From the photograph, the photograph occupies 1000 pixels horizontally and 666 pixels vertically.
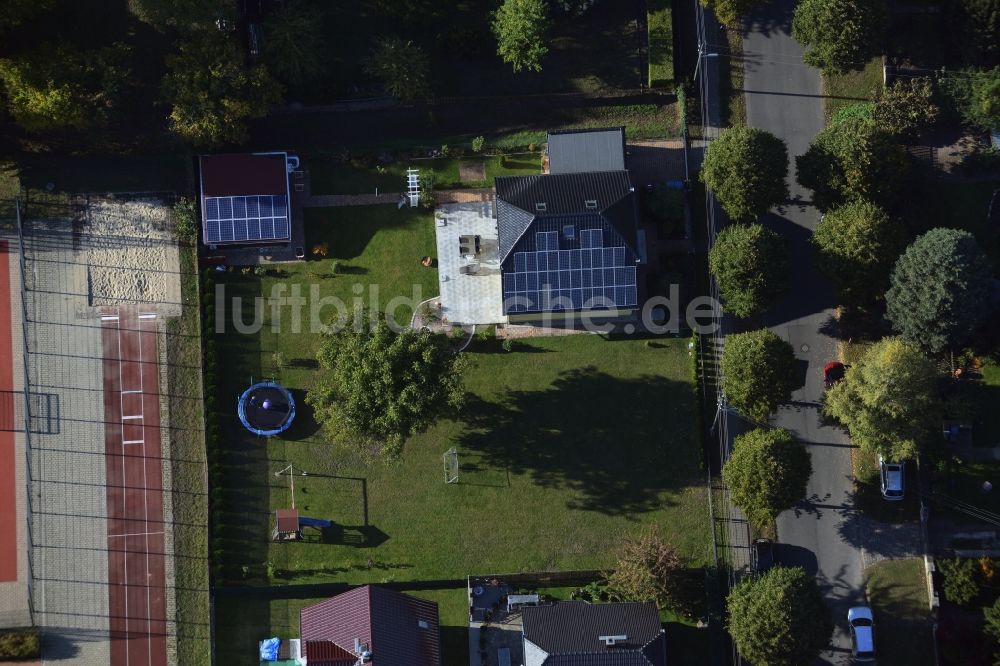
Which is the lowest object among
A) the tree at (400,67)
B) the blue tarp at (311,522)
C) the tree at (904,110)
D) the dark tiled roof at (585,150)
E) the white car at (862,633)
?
the white car at (862,633)

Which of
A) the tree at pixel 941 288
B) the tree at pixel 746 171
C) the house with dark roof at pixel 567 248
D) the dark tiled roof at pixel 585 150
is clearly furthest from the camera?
the dark tiled roof at pixel 585 150

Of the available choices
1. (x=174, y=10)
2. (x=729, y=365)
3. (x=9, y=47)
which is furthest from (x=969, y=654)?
(x=9, y=47)

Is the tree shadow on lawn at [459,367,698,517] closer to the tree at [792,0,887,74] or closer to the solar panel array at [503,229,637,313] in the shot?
the solar panel array at [503,229,637,313]

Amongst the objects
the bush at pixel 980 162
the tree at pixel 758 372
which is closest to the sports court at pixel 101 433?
the tree at pixel 758 372

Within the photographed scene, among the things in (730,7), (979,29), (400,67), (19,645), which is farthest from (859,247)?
(19,645)

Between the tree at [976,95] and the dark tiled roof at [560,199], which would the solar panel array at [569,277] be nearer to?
→ the dark tiled roof at [560,199]

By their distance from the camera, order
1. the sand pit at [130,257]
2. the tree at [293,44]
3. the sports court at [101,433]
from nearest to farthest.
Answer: the sports court at [101,433], the tree at [293,44], the sand pit at [130,257]
